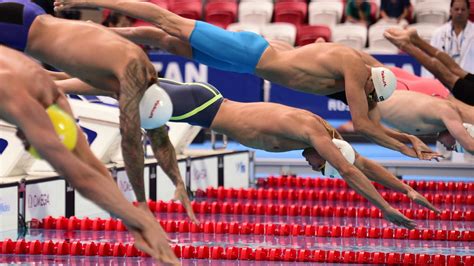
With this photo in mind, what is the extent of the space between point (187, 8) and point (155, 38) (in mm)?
8269

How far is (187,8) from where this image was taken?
571 inches

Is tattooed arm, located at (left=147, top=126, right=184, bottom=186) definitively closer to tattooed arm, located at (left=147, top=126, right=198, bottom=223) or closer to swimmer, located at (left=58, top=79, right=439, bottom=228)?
tattooed arm, located at (left=147, top=126, right=198, bottom=223)

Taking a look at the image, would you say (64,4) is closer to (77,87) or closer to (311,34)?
(77,87)

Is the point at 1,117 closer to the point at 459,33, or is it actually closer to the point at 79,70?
the point at 79,70

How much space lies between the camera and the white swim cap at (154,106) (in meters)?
5.10

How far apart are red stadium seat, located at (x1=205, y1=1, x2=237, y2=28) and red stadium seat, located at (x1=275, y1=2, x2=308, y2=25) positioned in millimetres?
631

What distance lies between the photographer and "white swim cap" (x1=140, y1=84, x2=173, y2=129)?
5098 mm

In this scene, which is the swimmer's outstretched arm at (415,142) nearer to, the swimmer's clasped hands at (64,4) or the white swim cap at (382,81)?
the white swim cap at (382,81)

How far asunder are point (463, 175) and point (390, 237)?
3397 millimetres

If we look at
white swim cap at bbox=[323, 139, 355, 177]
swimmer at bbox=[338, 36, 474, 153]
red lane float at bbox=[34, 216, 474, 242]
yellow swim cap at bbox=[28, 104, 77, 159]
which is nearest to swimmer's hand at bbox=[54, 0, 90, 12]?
yellow swim cap at bbox=[28, 104, 77, 159]

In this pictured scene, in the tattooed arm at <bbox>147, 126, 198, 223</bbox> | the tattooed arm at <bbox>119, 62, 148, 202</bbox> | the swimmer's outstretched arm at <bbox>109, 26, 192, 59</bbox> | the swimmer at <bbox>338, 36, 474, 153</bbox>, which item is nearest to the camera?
the tattooed arm at <bbox>119, 62, 148, 202</bbox>

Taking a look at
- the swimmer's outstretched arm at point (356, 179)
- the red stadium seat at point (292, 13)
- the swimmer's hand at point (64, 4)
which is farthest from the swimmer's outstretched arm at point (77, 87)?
the red stadium seat at point (292, 13)

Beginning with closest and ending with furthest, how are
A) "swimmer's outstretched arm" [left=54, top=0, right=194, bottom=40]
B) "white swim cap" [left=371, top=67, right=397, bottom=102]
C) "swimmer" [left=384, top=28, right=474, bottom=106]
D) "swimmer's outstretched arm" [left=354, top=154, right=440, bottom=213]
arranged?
1. "swimmer's outstretched arm" [left=54, top=0, right=194, bottom=40]
2. "white swim cap" [left=371, top=67, right=397, bottom=102]
3. "swimmer's outstretched arm" [left=354, top=154, right=440, bottom=213]
4. "swimmer" [left=384, top=28, right=474, bottom=106]

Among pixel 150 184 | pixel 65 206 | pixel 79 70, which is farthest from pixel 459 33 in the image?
pixel 79 70
